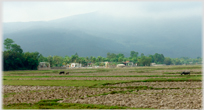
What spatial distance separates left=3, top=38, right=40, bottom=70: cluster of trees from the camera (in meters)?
69.3

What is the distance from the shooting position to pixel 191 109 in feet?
Answer: 33.9

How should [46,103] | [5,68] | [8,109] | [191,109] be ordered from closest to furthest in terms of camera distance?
[191,109], [8,109], [46,103], [5,68]

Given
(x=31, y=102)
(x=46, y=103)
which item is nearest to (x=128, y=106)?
(x=46, y=103)

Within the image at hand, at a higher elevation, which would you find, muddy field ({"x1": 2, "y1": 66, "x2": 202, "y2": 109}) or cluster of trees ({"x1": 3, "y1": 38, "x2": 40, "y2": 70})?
cluster of trees ({"x1": 3, "y1": 38, "x2": 40, "y2": 70})

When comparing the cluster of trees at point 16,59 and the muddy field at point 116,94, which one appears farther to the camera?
the cluster of trees at point 16,59

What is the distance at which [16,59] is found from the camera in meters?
70.8

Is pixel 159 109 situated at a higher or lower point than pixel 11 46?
lower

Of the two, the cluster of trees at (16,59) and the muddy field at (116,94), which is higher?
the cluster of trees at (16,59)

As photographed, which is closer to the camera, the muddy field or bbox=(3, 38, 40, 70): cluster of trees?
the muddy field

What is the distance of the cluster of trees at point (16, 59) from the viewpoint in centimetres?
6931

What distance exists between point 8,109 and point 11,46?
70.1m

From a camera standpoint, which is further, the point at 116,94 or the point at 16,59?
the point at 16,59

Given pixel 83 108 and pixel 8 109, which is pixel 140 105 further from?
pixel 8 109

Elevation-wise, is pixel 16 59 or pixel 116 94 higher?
pixel 16 59
